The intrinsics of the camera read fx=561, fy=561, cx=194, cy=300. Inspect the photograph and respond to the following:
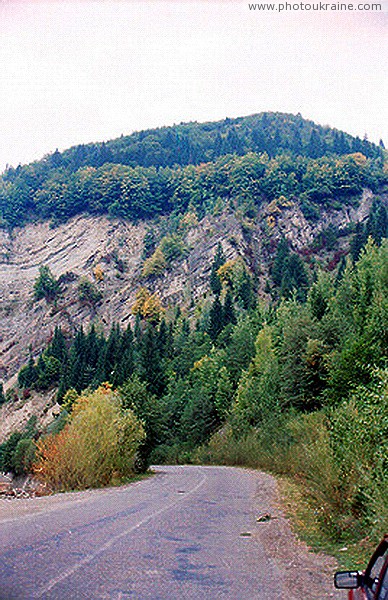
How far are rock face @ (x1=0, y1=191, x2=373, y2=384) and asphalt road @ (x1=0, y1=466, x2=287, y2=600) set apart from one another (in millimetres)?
103740

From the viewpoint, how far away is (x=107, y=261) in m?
138

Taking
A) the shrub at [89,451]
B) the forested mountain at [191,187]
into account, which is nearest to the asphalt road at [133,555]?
the shrub at [89,451]

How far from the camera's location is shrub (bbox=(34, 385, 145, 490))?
23.0 meters

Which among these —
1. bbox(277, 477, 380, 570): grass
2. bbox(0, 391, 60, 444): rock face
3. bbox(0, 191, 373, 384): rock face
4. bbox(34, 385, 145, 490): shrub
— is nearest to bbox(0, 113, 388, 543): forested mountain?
bbox(34, 385, 145, 490): shrub

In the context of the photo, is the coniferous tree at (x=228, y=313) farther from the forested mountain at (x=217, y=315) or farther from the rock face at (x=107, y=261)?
the rock face at (x=107, y=261)

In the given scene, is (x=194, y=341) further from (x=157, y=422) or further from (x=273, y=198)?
(x=273, y=198)

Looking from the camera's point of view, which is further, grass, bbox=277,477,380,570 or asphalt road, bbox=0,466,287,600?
grass, bbox=277,477,380,570

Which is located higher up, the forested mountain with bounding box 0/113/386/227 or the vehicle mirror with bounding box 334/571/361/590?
the forested mountain with bounding box 0/113/386/227

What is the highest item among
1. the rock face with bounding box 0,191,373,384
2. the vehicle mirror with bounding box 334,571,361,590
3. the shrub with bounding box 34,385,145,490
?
the rock face with bounding box 0,191,373,384

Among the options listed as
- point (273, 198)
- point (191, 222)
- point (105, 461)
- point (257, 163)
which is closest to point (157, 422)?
point (105, 461)

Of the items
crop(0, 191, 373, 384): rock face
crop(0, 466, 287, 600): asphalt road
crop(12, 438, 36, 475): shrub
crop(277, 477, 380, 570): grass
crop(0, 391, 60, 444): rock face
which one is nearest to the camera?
crop(0, 466, 287, 600): asphalt road

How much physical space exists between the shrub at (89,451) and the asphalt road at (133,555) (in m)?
7.74

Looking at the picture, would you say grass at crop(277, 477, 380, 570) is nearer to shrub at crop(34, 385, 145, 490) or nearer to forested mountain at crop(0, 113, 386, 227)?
shrub at crop(34, 385, 145, 490)

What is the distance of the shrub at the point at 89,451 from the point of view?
904 inches
